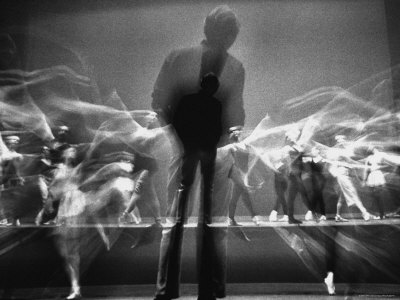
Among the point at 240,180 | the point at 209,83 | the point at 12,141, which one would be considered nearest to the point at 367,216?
the point at 240,180

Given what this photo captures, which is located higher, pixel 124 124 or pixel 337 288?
pixel 124 124

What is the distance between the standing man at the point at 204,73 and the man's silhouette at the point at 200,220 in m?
0.08

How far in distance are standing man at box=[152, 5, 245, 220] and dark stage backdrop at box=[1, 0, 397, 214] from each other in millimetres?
1337

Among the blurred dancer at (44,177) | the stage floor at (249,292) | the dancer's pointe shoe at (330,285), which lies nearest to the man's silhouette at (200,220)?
the stage floor at (249,292)

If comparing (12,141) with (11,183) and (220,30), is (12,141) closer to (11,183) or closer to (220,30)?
(11,183)

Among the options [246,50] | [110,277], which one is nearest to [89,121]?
[110,277]

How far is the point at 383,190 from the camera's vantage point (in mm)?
3689

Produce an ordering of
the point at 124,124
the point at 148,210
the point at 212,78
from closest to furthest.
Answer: the point at 212,78
the point at 148,210
the point at 124,124

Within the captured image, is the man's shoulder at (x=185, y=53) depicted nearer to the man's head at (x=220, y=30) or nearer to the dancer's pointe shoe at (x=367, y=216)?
the man's head at (x=220, y=30)

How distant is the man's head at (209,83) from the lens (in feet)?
8.63

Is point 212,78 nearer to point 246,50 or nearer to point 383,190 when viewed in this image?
point 246,50

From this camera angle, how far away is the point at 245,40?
417 centimetres

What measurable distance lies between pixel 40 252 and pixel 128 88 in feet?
7.39

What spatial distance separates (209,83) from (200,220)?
4.05 ft
